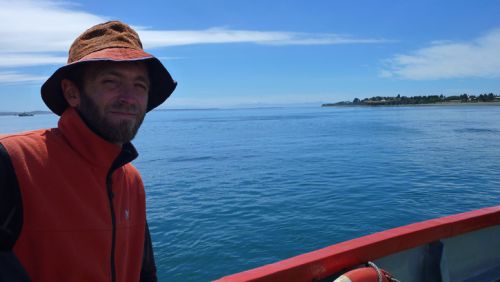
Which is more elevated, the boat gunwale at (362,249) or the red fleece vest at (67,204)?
the red fleece vest at (67,204)

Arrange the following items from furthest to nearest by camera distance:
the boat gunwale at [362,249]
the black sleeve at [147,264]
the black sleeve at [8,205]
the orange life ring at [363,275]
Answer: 1. the orange life ring at [363,275]
2. the boat gunwale at [362,249]
3. the black sleeve at [147,264]
4. the black sleeve at [8,205]

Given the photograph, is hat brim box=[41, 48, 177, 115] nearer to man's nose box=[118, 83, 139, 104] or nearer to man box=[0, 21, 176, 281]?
man box=[0, 21, 176, 281]

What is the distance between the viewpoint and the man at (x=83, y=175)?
4.61ft

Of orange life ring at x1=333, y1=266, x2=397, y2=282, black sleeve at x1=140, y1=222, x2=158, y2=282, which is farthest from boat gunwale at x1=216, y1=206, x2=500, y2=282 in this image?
black sleeve at x1=140, y1=222, x2=158, y2=282

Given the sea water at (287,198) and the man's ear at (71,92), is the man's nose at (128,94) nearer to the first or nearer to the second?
the man's ear at (71,92)

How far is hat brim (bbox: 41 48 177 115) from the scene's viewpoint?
1632 millimetres

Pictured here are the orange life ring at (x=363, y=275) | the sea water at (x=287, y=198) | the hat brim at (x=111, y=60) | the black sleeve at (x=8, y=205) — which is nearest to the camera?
the black sleeve at (x=8, y=205)

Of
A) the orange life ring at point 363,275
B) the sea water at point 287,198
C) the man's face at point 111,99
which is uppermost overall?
the man's face at point 111,99

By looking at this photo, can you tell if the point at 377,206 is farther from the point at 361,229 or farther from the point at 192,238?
the point at 192,238

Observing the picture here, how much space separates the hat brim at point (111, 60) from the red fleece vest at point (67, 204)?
0.52 ft

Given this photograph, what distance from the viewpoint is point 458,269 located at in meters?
3.89

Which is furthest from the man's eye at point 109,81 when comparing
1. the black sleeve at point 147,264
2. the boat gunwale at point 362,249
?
the boat gunwale at point 362,249

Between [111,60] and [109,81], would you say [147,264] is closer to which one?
[109,81]

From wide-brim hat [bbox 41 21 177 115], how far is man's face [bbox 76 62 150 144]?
2.5 inches
